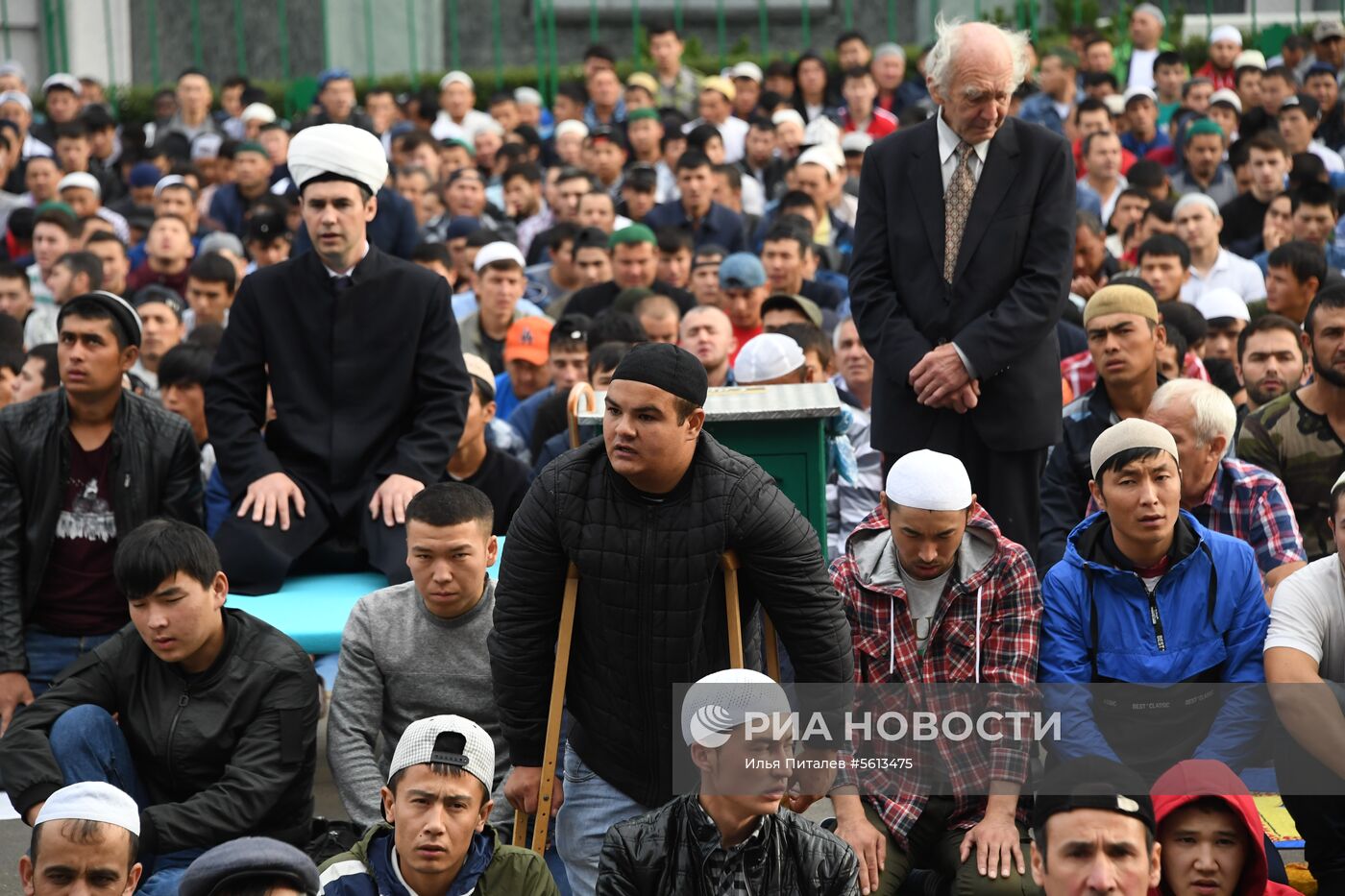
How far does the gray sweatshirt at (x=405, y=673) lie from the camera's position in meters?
5.18

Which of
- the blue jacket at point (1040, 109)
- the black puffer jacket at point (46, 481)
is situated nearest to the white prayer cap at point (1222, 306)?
the black puffer jacket at point (46, 481)

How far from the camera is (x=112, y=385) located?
600cm

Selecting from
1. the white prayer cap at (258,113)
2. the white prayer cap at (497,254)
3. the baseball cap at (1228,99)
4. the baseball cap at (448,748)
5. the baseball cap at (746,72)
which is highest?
the baseball cap at (746,72)

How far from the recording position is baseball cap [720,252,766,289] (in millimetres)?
8828

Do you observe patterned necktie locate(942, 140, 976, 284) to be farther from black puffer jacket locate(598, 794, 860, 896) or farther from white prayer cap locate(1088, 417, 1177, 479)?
black puffer jacket locate(598, 794, 860, 896)

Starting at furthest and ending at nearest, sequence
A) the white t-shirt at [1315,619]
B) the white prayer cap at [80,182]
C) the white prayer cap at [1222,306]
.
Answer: the white prayer cap at [80,182] < the white prayer cap at [1222,306] < the white t-shirt at [1315,619]

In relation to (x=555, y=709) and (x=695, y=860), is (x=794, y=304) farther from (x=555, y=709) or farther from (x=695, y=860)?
(x=695, y=860)

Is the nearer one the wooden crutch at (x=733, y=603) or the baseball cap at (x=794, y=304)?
the wooden crutch at (x=733, y=603)

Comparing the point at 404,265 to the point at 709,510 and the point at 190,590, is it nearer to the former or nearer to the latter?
the point at 190,590

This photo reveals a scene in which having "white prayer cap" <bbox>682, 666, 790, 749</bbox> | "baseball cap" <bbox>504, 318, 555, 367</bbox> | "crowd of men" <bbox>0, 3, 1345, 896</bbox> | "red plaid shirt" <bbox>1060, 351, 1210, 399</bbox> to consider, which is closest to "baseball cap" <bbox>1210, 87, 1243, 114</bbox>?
"crowd of men" <bbox>0, 3, 1345, 896</bbox>

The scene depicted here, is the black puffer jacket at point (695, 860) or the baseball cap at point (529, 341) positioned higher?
the baseball cap at point (529, 341)

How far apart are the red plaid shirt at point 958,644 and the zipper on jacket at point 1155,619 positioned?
29 cm

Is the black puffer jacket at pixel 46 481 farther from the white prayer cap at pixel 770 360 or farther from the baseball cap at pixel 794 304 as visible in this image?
the baseball cap at pixel 794 304

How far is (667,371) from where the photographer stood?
4211 mm
